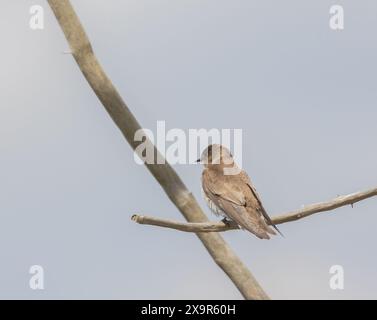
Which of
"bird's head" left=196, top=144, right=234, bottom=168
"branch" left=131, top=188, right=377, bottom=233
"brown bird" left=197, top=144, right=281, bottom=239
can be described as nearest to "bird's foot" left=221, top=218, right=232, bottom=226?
"brown bird" left=197, top=144, right=281, bottom=239

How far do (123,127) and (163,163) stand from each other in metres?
0.40

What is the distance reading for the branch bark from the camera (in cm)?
895

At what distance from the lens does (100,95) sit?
901cm

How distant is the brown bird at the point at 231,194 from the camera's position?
29.1ft

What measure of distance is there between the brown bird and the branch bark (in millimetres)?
190

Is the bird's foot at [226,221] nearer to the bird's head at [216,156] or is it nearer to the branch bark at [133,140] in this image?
the branch bark at [133,140]

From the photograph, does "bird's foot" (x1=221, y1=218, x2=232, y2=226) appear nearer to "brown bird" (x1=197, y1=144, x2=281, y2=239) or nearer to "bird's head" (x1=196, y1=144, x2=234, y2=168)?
"brown bird" (x1=197, y1=144, x2=281, y2=239)

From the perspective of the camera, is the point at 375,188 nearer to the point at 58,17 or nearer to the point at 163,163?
the point at 163,163

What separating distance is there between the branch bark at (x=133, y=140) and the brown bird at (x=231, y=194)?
0.19m

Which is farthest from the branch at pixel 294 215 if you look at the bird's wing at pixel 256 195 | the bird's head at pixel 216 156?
the bird's head at pixel 216 156

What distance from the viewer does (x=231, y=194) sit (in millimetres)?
9250

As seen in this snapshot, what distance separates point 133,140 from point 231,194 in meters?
0.85
